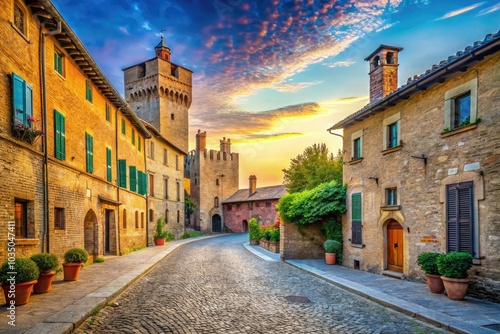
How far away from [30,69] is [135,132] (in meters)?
13.9

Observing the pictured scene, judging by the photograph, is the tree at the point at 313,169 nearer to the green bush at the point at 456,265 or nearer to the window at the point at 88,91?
the window at the point at 88,91

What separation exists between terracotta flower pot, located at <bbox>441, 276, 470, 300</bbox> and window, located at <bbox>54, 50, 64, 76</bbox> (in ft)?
44.4

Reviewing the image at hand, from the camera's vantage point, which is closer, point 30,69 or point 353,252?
point 30,69

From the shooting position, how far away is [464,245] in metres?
9.24

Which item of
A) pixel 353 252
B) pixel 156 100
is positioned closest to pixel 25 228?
pixel 353 252

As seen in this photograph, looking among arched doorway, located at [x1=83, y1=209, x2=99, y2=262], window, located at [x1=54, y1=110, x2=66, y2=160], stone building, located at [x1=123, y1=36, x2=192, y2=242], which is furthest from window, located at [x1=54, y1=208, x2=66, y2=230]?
stone building, located at [x1=123, y1=36, x2=192, y2=242]

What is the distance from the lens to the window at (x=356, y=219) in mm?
14523

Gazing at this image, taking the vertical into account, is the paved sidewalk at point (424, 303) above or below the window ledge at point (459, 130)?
below

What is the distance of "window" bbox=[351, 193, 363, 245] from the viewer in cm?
1452

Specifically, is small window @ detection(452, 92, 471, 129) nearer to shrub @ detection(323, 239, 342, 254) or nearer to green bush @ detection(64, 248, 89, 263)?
shrub @ detection(323, 239, 342, 254)

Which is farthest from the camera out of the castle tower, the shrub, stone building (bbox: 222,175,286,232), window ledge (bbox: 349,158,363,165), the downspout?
stone building (bbox: 222,175,286,232)

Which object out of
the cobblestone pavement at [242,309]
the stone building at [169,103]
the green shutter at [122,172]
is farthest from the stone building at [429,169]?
the stone building at [169,103]

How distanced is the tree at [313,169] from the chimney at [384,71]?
44.3 ft

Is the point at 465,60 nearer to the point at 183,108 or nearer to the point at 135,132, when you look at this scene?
the point at 135,132
